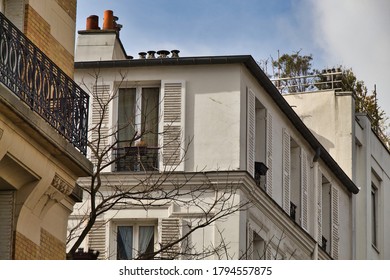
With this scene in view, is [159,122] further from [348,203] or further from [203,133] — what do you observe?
[348,203]

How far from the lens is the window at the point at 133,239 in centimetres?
2819

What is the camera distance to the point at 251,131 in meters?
29.1

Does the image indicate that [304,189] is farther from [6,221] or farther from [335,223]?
[6,221]

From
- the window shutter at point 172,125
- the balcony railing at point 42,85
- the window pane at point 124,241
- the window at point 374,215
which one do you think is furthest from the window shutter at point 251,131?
the balcony railing at point 42,85

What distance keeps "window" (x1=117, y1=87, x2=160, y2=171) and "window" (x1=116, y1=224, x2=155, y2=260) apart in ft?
3.30

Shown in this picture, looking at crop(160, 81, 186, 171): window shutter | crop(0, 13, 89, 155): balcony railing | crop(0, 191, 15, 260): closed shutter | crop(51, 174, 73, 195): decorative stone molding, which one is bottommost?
crop(0, 191, 15, 260): closed shutter

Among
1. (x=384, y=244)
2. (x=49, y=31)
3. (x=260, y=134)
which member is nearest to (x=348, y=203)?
(x=384, y=244)

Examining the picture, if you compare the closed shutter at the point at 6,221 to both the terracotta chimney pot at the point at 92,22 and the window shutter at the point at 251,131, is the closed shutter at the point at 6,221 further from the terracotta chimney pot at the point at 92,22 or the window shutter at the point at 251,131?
the terracotta chimney pot at the point at 92,22

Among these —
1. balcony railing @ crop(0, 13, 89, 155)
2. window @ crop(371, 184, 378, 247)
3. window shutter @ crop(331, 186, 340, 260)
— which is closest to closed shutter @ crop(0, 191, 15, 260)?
balcony railing @ crop(0, 13, 89, 155)

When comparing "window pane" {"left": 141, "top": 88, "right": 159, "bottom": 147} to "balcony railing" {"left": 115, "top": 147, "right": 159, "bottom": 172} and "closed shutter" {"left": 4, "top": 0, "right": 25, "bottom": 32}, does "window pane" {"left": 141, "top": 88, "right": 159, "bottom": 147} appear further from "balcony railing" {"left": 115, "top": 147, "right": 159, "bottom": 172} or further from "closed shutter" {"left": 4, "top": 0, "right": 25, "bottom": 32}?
"closed shutter" {"left": 4, "top": 0, "right": 25, "bottom": 32}

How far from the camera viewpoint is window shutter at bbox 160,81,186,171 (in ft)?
92.8

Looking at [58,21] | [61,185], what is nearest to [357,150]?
[58,21]

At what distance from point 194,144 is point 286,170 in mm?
3264

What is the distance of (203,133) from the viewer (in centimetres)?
2864
